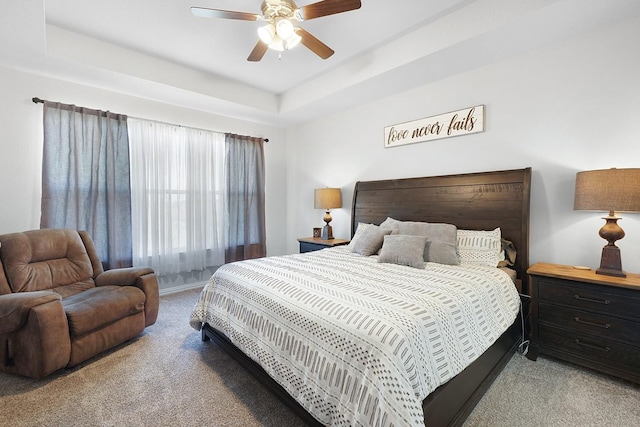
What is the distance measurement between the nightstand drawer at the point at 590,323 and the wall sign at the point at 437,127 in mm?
1788

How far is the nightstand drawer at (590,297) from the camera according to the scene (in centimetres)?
187

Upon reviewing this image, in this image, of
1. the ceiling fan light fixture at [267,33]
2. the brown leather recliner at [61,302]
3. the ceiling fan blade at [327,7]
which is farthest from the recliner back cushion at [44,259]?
the ceiling fan blade at [327,7]

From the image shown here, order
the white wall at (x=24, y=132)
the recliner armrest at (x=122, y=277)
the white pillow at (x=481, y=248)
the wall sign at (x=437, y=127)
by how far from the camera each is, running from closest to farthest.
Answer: the white pillow at (x=481, y=248)
the recliner armrest at (x=122, y=277)
the white wall at (x=24, y=132)
the wall sign at (x=437, y=127)

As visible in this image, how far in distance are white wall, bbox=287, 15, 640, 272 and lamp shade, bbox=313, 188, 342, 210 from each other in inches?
43.1

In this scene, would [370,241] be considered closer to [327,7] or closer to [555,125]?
[555,125]

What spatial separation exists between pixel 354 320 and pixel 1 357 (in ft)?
8.45

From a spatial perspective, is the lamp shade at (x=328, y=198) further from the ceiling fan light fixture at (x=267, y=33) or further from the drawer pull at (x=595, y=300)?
the drawer pull at (x=595, y=300)

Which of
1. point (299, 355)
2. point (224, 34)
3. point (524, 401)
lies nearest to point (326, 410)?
point (299, 355)

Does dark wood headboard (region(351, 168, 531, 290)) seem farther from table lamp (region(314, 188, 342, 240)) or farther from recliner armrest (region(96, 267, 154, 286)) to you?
recliner armrest (region(96, 267, 154, 286))

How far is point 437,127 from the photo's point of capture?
3.24 meters

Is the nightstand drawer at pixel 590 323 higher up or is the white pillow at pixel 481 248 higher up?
the white pillow at pixel 481 248

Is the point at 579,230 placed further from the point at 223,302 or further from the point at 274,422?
the point at 223,302

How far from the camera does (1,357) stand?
79.3 inches

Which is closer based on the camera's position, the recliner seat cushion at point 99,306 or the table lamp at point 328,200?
the recliner seat cushion at point 99,306
